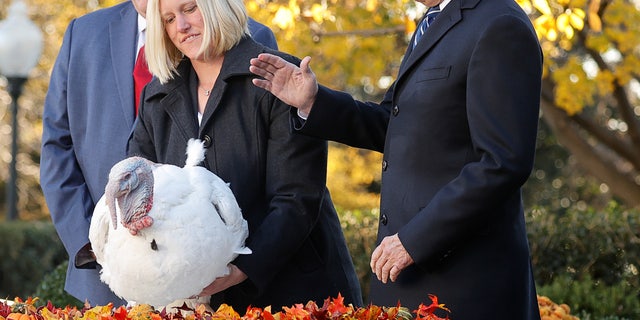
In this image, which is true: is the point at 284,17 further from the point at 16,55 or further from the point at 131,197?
the point at 16,55

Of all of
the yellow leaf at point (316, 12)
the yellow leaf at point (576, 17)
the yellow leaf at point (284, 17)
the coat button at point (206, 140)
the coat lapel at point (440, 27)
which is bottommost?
the yellow leaf at point (576, 17)

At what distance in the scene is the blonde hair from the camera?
3377 millimetres

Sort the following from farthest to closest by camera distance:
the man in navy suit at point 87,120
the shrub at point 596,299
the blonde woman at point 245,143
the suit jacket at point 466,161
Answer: the shrub at point 596,299
the man in navy suit at point 87,120
the blonde woman at point 245,143
the suit jacket at point 466,161

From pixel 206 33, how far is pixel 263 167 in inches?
20.1

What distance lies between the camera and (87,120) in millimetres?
4172

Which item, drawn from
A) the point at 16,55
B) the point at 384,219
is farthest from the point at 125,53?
the point at 16,55

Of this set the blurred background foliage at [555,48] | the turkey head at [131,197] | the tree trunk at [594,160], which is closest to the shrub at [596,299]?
the blurred background foliage at [555,48]

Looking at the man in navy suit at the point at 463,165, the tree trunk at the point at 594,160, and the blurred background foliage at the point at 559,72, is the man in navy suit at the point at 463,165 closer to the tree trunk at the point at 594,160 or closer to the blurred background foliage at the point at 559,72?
the blurred background foliage at the point at 559,72

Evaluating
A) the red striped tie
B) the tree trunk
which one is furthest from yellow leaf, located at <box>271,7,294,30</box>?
the tree trunk

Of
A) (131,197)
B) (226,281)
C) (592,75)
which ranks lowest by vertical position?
(592,75)

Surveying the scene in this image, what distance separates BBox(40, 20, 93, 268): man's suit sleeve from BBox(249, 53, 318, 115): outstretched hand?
1044 millimetres

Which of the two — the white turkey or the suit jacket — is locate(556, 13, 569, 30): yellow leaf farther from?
the white turkey

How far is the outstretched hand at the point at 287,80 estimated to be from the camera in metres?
3.32

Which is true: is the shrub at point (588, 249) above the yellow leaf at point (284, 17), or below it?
below
